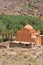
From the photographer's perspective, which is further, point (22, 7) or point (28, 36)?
point (22, 7)

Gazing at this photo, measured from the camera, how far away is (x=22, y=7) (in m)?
93.4

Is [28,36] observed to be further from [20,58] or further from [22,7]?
[22,7]

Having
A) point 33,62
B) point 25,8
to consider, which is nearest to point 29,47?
point 33,62

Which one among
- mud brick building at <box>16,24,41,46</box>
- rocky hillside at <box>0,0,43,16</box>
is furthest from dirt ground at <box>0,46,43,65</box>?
rocky hillside at <box>0,0,43,16</box>

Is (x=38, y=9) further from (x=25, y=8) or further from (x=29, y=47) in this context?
(x=29, y=47)

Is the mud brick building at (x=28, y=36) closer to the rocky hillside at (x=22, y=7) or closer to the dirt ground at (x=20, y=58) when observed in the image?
the dirt ground at (x=20, y=58)

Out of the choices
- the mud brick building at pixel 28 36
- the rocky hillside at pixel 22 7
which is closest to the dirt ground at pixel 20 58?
the mud brick building at pixel 28 36

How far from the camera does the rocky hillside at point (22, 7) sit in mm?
90188

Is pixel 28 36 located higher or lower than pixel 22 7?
lower

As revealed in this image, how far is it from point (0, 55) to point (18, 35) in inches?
454

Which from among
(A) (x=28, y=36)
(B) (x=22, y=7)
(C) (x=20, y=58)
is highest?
(B) (x=22, y=7)

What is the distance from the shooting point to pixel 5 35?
5003 centimetres

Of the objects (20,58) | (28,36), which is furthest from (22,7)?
(20,58)

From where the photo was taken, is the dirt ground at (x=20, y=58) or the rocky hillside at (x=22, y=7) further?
the rocky hillside at (x=22, y=7)
